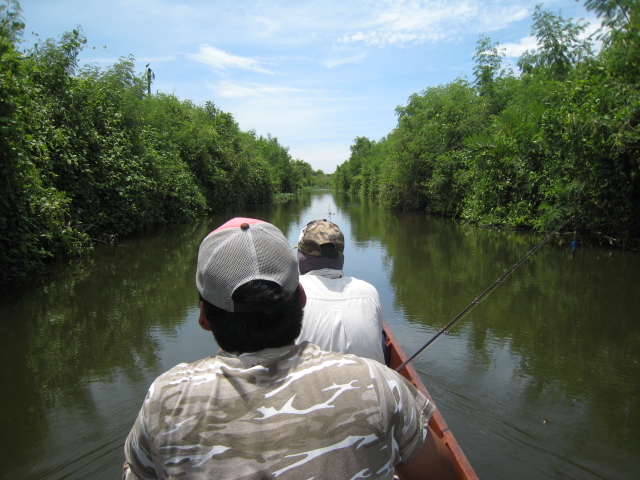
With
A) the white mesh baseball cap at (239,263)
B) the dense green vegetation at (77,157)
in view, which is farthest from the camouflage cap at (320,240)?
the dense green vegetation at (77,157)

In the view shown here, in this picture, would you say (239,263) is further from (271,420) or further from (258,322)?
(271,420)

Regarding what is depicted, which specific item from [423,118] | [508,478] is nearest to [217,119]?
[423,118]

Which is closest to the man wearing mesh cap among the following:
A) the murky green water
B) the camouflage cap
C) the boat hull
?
the boat hull

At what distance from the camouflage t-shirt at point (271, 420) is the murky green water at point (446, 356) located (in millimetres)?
2604

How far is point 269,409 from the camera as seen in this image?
1.05m

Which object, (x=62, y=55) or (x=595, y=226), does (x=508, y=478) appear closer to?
(x=595, y=226)

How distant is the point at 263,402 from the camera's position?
1.05 metres

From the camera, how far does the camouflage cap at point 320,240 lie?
271cm

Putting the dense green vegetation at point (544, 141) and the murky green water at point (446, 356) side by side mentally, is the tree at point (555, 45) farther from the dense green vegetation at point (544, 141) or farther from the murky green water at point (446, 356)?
the murky green water at point (446, 356)

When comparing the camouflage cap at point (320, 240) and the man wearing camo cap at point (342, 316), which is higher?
the camouflage cap at point (320, 240)

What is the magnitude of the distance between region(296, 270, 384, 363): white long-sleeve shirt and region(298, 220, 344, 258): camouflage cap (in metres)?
0.28

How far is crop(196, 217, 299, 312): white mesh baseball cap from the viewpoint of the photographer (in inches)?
45.9

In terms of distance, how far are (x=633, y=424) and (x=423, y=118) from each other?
22.2m

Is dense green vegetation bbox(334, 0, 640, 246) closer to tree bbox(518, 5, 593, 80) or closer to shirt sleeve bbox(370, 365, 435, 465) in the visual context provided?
tree bbox(518, 5, 593, 80)
